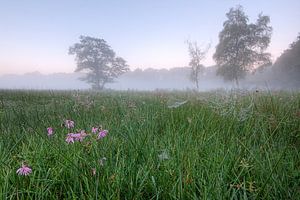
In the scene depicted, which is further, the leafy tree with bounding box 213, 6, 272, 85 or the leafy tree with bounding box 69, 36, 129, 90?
the leafy tree with bounding box 69, 36, 129, 90

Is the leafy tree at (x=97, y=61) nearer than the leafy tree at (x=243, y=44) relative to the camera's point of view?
No

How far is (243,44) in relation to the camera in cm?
4222

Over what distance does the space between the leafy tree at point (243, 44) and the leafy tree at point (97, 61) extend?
27.5 m

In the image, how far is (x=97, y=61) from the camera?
60.7 metres

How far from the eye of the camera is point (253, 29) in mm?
42125

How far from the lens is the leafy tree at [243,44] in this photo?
4197 centimetres

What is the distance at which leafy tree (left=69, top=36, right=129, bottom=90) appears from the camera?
6000 centimetres

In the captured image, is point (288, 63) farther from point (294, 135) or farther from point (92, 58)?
point (294, 135)

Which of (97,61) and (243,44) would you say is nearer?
(243,44)

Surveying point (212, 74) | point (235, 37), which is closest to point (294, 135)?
point (235, 37)

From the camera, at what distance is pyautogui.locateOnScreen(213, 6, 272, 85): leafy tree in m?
42.0

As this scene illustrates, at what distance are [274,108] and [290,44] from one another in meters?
59.1

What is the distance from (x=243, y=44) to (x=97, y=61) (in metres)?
34.9

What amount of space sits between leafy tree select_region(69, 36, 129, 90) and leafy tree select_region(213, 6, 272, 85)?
27.5 m
